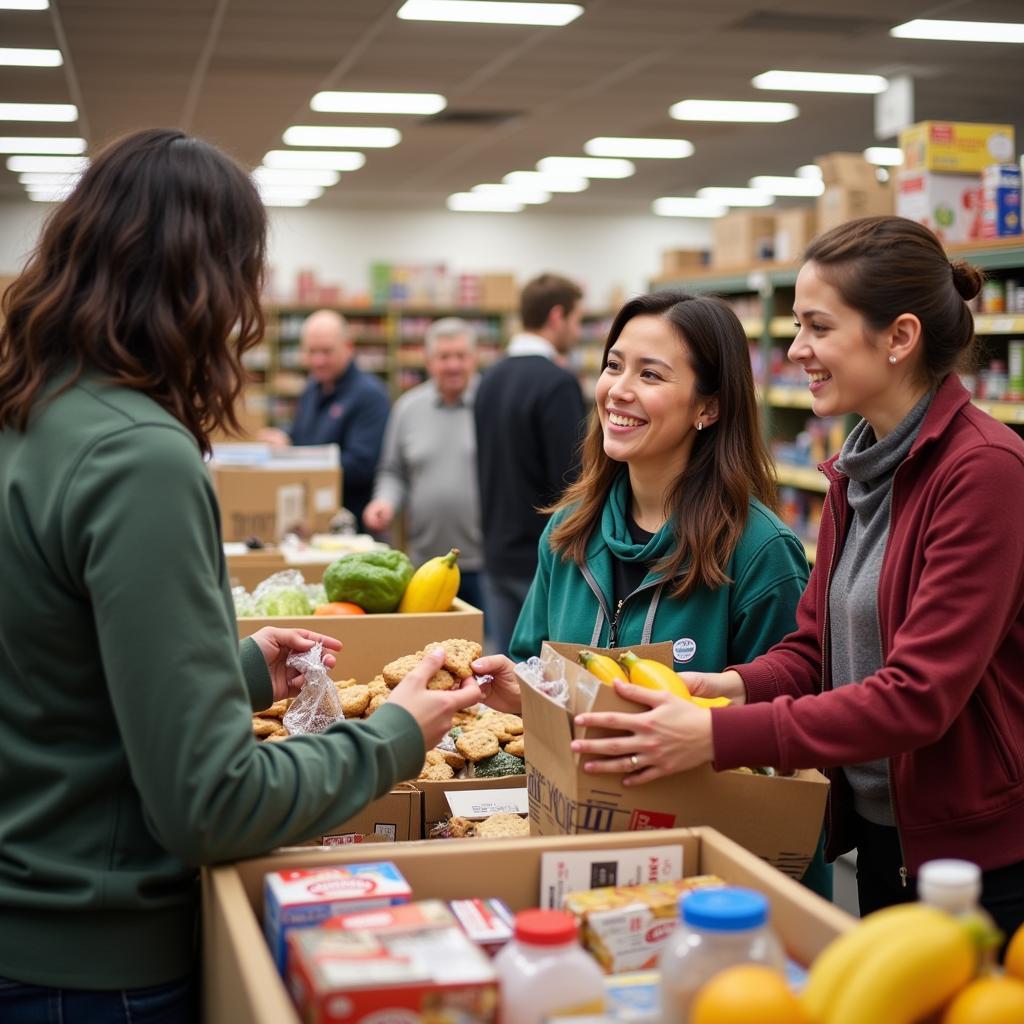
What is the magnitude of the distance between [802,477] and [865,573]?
4424mm

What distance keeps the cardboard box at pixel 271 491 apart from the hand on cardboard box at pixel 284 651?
306 cm

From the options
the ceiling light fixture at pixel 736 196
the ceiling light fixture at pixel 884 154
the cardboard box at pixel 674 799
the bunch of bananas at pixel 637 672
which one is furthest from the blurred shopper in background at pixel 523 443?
the ceiling light fixture at pixel 736 196

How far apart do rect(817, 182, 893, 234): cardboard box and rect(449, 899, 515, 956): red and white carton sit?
4901mm

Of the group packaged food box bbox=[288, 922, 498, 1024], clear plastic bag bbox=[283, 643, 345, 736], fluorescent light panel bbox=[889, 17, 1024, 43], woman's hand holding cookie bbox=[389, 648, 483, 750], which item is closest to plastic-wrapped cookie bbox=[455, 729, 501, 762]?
clear plastic bag bbox=[283, 643, 345, 736]

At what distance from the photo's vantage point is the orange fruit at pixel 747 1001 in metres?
1.04

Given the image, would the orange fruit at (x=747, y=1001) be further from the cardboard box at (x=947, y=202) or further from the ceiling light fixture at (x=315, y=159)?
the ceiling light fixture at (x=315, y=159)

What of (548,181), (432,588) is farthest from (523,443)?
(548,181)

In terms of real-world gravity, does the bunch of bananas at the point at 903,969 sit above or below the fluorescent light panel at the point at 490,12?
below

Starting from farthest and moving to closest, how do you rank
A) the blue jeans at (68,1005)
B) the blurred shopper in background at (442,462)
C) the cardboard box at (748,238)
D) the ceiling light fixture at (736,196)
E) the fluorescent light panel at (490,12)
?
the ceiling light fixture at (736,196)
the fluorescent light panel at (490,12)
the cardboard box at (748,238)
the blurred shopper in background at (442,462)
the blue jeans at (68,1005)

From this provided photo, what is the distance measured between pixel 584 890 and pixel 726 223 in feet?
19.5

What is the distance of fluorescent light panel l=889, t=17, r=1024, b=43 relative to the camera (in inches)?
300

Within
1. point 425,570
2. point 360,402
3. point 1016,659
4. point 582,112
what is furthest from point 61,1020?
point 582,112

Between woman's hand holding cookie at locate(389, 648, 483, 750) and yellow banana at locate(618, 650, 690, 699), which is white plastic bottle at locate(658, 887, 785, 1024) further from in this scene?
yellow banana at locate(618, 650, 690, 699)

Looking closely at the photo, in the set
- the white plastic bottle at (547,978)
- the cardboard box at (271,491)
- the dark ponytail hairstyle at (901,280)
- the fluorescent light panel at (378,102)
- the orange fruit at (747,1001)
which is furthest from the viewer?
the fluorescent light panel at (378,102)
